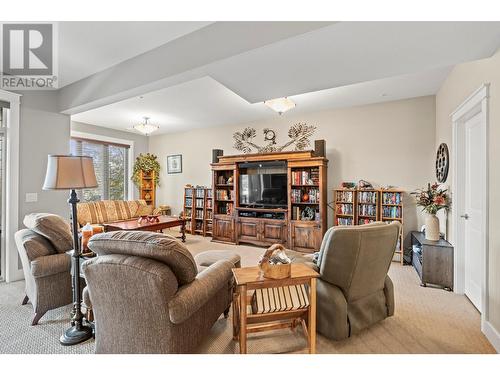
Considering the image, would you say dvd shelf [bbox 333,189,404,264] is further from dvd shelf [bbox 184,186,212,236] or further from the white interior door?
dvd shelf [bbox 184,186,212,236]

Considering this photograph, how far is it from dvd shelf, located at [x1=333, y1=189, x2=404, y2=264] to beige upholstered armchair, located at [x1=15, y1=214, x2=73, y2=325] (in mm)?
4001

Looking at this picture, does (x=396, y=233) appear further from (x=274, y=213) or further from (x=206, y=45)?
(x=274, y=213)

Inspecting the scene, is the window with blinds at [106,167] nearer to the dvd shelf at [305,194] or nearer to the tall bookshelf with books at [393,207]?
the dvd shelf at [305,194]

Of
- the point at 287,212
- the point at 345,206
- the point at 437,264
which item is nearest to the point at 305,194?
the point at 287,212

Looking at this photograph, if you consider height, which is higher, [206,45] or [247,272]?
[206,45]

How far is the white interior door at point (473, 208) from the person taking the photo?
263cm

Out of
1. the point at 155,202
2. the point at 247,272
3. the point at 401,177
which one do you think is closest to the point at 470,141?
the point at 401,177

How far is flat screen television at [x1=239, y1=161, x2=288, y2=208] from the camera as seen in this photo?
16.6ft

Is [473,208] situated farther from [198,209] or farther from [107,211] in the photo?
[107,211]

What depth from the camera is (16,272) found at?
10.8 ft

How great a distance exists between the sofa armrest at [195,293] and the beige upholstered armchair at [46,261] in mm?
1493

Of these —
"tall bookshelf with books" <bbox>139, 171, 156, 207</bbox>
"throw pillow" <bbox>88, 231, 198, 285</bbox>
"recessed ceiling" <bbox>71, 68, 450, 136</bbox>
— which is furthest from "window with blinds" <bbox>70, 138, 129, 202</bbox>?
"throw pillow" <bbox>88, 231, 198, 285</bbox>

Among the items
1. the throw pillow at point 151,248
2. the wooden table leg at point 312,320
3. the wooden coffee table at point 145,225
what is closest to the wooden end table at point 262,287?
the wooden table leg at point 312,320
